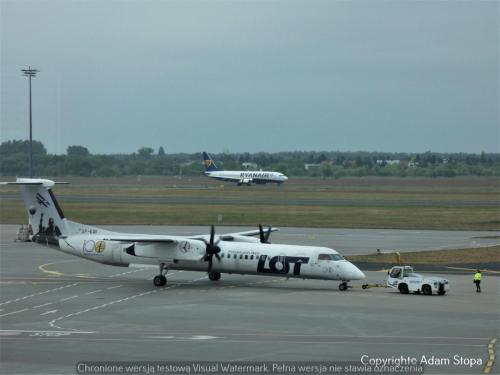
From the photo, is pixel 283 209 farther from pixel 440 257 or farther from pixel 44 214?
pixel 44 214

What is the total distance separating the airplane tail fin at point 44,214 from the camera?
1916 inches

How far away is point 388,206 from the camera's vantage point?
109438 millimetres

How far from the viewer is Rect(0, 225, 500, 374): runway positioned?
27734mm

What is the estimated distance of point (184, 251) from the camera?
46.2 m

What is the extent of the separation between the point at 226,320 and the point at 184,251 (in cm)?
1160

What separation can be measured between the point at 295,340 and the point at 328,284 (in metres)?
16.9

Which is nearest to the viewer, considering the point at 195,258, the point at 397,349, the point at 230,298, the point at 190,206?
the point at 397,349

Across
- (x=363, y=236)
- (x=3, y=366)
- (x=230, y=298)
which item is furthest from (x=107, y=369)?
(x=363, y=236)

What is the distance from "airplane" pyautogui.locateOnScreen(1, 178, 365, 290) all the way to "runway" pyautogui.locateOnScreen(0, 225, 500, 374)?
3.69 feet

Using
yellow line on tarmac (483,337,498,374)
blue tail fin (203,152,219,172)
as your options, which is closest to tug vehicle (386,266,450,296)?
yellow line on tarmac (483,337,498,374)

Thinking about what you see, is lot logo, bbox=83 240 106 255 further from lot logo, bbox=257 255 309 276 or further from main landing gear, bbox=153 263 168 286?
lot logo, bbox=257 255 309 276

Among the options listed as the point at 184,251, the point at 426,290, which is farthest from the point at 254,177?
the point at 426,290

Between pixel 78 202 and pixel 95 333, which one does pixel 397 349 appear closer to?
pixel 95 333

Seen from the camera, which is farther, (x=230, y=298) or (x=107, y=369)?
(x=230, y=298)
